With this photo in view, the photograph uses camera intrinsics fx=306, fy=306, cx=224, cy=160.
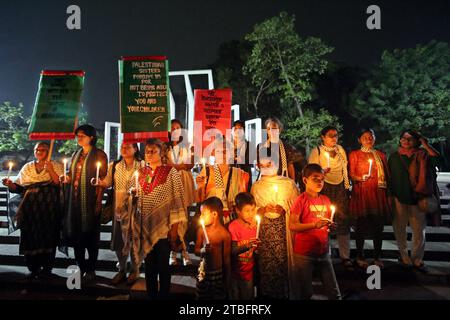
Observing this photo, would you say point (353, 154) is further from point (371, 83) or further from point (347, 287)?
point (371, 83)

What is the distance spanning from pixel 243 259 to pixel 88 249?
2.35m

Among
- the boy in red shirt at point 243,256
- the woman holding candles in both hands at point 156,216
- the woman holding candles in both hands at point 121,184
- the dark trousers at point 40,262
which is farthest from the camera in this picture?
the dark trousers at point 40,262

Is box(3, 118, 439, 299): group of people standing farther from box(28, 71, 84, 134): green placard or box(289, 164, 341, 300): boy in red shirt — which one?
box(28, 71, 84, 134): green placard

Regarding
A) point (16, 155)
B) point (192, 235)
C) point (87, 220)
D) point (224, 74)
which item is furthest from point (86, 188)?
point (16, 155)

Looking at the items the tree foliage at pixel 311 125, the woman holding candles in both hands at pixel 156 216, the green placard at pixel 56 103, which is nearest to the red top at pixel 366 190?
the woman holding candles in both hands at pixel 156 216

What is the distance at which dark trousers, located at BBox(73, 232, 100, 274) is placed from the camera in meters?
4.16

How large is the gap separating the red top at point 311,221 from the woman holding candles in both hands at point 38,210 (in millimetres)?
3374

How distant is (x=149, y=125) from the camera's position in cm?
431

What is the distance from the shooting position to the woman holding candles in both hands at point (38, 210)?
169 inches

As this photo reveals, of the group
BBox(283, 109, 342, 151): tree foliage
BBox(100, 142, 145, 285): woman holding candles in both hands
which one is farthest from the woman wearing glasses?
BBox(283, 109, 342, 151): tree foliage

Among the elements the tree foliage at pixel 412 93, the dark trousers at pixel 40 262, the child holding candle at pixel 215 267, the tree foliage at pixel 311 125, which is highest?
the tree foliage at pixel 412 93

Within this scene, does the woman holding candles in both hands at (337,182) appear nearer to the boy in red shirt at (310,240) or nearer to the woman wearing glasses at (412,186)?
the woman wearing glasses at (412,186)

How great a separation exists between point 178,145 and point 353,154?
2664 mm

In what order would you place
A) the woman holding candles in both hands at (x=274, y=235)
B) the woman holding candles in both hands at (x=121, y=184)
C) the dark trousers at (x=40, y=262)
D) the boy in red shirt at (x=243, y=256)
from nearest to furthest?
the boy in red shirt at (x=243, y=256) → the woman holding candles in both hands at (x=274, y=235) → the woman holding candles in both hands at (x=121, y=184) → the dark trousers at (x=40, y=262)
